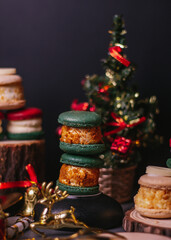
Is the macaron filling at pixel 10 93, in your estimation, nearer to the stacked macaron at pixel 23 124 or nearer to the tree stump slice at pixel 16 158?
the stacked macaron at pixel 23 124

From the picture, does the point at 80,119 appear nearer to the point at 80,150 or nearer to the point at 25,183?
the point at 80,150

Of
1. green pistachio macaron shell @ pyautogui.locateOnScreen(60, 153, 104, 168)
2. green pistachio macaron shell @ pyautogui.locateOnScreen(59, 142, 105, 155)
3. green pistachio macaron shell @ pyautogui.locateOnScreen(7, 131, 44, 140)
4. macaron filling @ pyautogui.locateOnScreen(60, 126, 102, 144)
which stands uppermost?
macaron filling @ pyautogui.locateOnScreen(60, 126, 102, 144)

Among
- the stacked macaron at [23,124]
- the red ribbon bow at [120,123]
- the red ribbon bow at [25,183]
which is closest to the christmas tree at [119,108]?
the red ribbon bow at [120,123]

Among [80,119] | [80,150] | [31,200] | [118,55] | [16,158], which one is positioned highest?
[118,55]

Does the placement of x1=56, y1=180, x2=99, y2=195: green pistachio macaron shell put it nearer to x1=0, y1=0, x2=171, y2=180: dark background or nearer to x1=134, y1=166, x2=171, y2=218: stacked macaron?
x1=134, y1=166, x2=171, y2=218: stacked macaron

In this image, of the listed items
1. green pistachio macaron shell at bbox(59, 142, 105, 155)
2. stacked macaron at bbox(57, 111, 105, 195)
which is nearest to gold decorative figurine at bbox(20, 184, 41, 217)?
stacked macaron at bbox(57, 111, 105, 195)

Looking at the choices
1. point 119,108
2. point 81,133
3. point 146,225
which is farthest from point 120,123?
point 146,225
